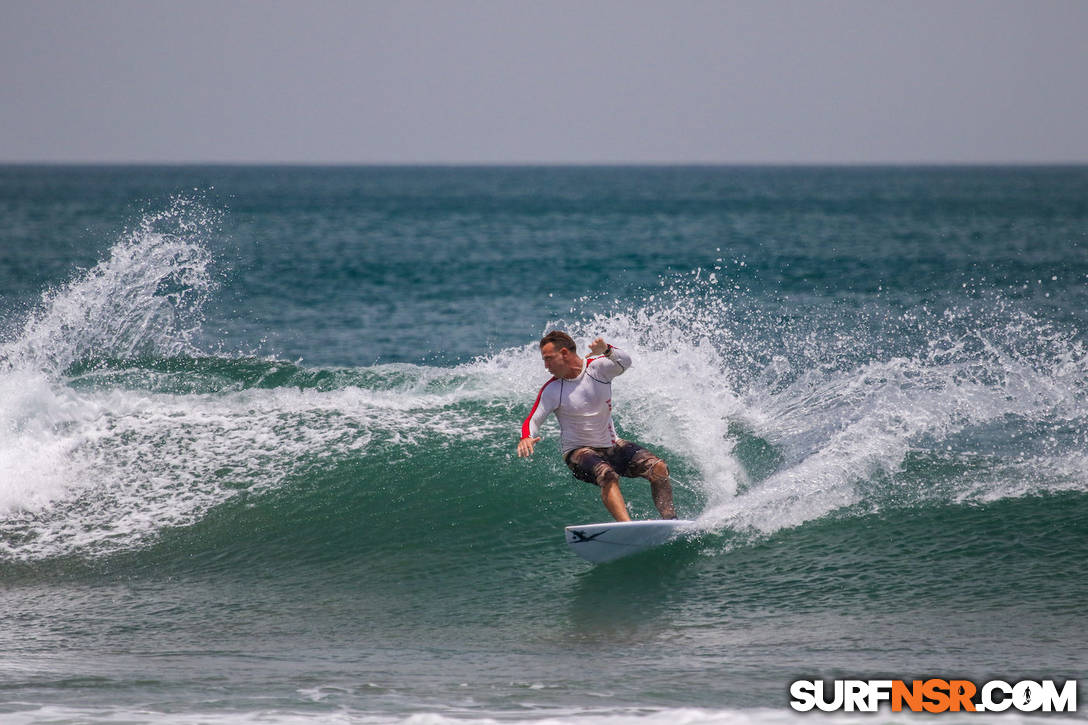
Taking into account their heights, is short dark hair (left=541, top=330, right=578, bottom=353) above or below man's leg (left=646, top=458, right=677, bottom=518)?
above

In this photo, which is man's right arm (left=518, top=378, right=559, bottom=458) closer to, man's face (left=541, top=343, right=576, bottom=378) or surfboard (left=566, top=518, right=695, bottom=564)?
man's face (left=541, top=343, right=576, bottom=378)

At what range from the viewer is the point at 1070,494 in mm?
9359

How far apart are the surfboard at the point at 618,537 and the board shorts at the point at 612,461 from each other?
1.18ft

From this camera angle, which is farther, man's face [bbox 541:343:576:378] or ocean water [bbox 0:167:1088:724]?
man's face [bbox 541:343:576:378]

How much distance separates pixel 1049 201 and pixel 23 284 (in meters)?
80.0

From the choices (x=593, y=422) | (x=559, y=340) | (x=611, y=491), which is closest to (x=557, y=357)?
(x=559, y=340)

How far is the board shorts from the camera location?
318 inches

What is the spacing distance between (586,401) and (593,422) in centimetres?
18

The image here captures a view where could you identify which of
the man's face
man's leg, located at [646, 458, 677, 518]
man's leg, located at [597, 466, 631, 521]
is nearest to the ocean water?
man's leg, located at [646, 458, 677, 518]

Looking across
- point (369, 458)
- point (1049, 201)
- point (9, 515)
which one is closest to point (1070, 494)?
point (369, 458)

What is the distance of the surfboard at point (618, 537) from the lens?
808cm

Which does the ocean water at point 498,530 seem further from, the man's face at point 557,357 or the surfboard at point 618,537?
the man's face at point 557,357

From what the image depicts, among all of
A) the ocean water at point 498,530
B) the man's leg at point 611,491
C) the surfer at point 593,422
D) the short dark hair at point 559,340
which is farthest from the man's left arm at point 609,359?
the ocean water at point 498,530

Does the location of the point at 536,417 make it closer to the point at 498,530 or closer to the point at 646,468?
the point at 646,468
